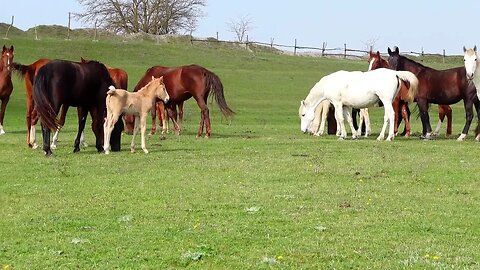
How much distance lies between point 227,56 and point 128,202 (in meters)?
51.5

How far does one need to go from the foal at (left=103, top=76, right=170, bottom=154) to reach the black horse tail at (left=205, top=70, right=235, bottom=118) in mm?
3678

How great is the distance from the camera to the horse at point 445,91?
61.6 ft

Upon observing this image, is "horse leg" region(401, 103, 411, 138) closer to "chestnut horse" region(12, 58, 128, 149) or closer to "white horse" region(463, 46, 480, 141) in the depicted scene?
"white horse" region(463, 46, 480, 141)

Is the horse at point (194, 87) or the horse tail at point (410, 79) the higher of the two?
the horse tail at point (410, 79)

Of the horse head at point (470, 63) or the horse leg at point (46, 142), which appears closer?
the horse leg at point (46, 142)

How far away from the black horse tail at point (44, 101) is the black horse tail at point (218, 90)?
19.3 feet

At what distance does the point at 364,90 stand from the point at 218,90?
3.91 metres

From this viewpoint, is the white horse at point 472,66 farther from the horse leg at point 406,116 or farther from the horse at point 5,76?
the horse at point 5,76

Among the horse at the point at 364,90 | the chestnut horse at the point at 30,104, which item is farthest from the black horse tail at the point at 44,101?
the horse at the point at 364,90

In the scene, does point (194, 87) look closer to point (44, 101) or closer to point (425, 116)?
point (425, 116)

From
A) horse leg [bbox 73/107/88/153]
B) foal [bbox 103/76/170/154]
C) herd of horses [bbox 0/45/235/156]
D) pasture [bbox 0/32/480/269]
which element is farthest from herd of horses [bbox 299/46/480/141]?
horse leg [bbox 73/107/88/153]

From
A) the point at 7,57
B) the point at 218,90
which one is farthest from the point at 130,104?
the point at 7,57

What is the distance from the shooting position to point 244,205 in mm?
9625

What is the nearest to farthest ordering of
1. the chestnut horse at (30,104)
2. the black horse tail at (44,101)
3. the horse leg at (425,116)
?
the black horse tail at (44,101) → the chestnut horse at (30,104) → the horse leg at (425,116)
